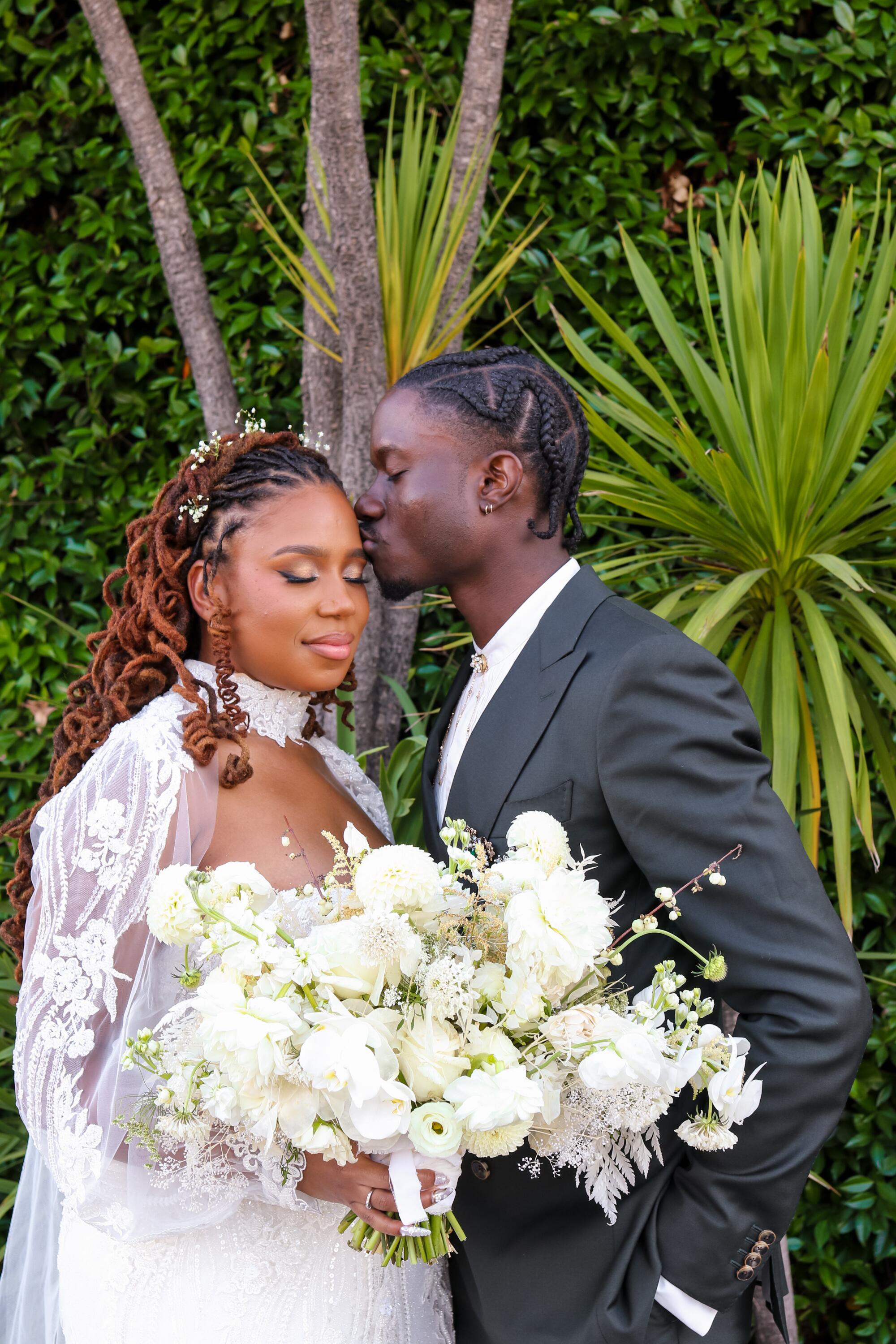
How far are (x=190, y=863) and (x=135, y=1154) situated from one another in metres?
0.46

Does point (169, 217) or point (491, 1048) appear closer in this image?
point (491, 1048)

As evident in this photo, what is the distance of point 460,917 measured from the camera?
1573 millimetres

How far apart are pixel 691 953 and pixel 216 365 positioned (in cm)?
238

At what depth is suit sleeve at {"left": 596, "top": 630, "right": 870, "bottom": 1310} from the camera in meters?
1.85

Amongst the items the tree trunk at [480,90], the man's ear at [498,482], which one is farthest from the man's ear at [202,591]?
the tree trunk at [480,90]

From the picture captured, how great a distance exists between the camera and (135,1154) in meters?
1.89

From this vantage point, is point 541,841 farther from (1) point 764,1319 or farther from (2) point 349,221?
(1) point 764,1319

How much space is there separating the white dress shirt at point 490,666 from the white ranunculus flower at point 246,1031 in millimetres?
788

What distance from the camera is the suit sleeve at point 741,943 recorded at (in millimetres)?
1854

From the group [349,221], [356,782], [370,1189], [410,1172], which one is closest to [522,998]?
[410,1172]

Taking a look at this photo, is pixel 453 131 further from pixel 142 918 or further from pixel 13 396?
pixel 142 918

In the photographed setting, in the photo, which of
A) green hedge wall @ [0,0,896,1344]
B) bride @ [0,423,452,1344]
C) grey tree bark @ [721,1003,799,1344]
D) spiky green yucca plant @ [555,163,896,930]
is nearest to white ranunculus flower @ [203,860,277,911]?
bride @ [0,423,452,1344]

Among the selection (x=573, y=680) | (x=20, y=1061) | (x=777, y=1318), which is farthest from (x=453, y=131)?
(x=777, y=1318)

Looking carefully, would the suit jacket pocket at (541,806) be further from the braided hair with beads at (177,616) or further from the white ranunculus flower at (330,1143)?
the white ranunculus flower at (330,1143)
